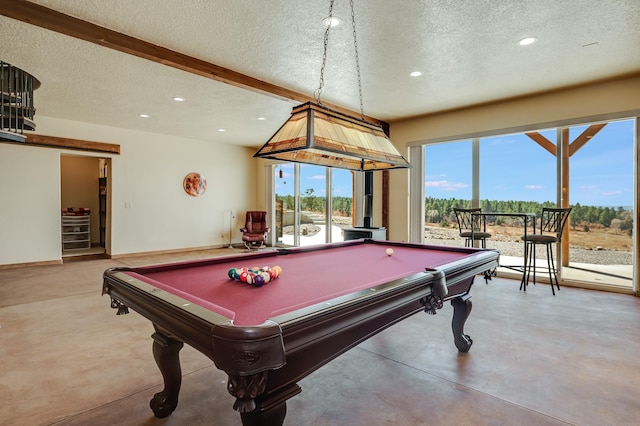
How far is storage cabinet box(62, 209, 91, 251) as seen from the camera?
7734 millimetres

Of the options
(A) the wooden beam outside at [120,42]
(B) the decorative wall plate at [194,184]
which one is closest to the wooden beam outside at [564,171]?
(A) the wooden beam outside at [120,42]

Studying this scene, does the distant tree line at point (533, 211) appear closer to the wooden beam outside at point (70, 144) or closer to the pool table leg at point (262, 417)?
the pool table leg at point (262, 417)

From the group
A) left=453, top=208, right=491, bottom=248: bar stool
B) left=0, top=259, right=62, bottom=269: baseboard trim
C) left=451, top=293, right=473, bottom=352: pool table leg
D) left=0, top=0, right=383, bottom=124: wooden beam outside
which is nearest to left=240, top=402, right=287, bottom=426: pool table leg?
left=451, top=293, right=473, bottom=352: pool table leg

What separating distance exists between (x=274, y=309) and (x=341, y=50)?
119 inches

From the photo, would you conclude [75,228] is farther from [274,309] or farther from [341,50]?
[274,309]

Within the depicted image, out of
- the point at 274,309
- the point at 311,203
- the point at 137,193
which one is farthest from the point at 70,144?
the point at 274,309

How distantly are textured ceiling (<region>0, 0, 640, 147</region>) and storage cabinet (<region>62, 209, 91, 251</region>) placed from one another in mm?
3441

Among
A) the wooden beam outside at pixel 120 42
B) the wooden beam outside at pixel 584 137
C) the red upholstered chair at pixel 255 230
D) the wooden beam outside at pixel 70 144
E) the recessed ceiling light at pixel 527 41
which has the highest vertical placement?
the recessed ceiling light at pixel 527 41

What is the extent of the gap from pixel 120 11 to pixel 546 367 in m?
4.38

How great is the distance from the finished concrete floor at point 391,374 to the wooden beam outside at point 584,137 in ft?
7.67

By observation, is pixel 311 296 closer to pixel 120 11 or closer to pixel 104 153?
pixel 120 11

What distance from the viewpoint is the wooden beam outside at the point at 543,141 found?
16.2 ft

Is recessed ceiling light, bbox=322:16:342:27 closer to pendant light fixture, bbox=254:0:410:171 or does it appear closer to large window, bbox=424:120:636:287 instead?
pendant light fixture, bbox=254:0:410:171

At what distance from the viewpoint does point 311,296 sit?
4.99ft
